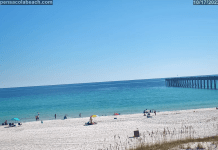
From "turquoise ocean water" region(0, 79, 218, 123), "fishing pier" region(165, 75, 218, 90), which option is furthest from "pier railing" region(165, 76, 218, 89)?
"turquoise ocean water" region(0, 79, 218, 123)

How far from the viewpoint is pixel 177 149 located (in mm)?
7203

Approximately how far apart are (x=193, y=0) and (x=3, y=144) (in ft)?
64.7

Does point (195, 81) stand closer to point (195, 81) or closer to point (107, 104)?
point (195, 81)

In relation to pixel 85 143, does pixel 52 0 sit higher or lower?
higher

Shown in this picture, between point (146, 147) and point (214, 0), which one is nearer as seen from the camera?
point (146, 147)

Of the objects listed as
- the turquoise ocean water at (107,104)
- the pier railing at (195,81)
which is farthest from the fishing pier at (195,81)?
the turquoise ocean water at (107,104)

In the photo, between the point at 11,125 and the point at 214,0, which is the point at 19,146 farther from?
the point at 214,0

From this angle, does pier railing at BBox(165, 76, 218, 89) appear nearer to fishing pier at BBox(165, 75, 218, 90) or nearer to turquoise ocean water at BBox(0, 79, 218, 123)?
fishing pier at BBox(165, 75, 218, 90)

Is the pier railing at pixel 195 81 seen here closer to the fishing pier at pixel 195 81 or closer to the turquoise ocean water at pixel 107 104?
the fishing pier at pixel 195 81

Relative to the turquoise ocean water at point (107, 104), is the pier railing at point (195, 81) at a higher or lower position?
higher

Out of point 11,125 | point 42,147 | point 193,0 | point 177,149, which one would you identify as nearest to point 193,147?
point 177,149

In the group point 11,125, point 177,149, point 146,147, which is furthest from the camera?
point 11,125

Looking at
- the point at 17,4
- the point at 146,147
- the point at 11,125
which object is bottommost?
the point at 11,125

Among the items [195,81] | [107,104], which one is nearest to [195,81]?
[195,81]
